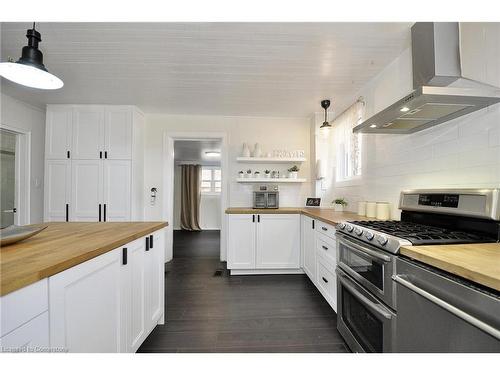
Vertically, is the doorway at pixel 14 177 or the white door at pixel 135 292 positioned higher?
the doorway at pixel 14 177

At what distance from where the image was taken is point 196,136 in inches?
142

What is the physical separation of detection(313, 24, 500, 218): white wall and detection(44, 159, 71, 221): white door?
3911mm

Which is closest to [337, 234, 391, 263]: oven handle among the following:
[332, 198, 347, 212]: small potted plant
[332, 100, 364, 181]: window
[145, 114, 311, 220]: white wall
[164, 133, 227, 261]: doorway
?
[332, 198, 347, 212]: small potted plant

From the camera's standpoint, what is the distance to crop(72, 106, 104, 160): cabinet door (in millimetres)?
3154

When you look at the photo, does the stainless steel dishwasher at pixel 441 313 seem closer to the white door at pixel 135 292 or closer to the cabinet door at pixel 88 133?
the white door at pixel 135 292

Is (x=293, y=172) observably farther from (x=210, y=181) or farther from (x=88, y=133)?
(x=210, y=181)

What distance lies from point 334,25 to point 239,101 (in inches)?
63.9

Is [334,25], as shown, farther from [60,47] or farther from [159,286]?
[159,286]

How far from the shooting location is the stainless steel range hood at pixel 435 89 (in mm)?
1148

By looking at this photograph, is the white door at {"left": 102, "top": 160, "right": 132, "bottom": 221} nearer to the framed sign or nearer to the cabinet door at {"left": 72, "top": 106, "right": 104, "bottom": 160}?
the cabinet door at {"left": 72, "top": 106, "right": 104, "bottom": 160}

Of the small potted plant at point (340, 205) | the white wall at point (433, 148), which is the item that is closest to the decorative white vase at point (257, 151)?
the small potted plant at point (340, 205)

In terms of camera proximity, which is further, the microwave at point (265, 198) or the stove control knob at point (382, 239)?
the microwave at point (265, 198)

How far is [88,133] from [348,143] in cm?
366

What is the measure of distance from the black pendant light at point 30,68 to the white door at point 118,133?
178 cm
